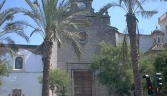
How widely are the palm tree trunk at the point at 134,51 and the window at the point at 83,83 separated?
14.9 metres

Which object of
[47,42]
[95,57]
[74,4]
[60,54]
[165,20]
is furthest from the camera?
[165,20]

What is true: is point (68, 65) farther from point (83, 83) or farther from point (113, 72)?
point (113, 72)

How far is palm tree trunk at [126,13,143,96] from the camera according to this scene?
55.6ft

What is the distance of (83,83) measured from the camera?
3191cm

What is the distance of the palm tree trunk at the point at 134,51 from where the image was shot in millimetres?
16953

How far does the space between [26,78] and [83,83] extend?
24.3 feet

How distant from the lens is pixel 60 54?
105 feet

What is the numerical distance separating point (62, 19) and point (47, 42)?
2.19 meters

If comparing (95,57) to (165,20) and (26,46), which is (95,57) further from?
(165,20)

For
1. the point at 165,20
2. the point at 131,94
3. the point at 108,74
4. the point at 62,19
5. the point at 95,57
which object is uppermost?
the point at 165,20

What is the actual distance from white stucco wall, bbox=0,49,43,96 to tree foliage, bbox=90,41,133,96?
579cm

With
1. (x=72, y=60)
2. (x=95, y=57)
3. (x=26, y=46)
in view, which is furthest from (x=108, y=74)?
(x=26, y=46)

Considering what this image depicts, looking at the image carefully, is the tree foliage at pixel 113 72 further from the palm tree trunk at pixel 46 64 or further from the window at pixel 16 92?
the palm tree trunk at pixel 46 64

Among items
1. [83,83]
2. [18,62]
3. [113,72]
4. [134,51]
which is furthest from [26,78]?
[134,51]
